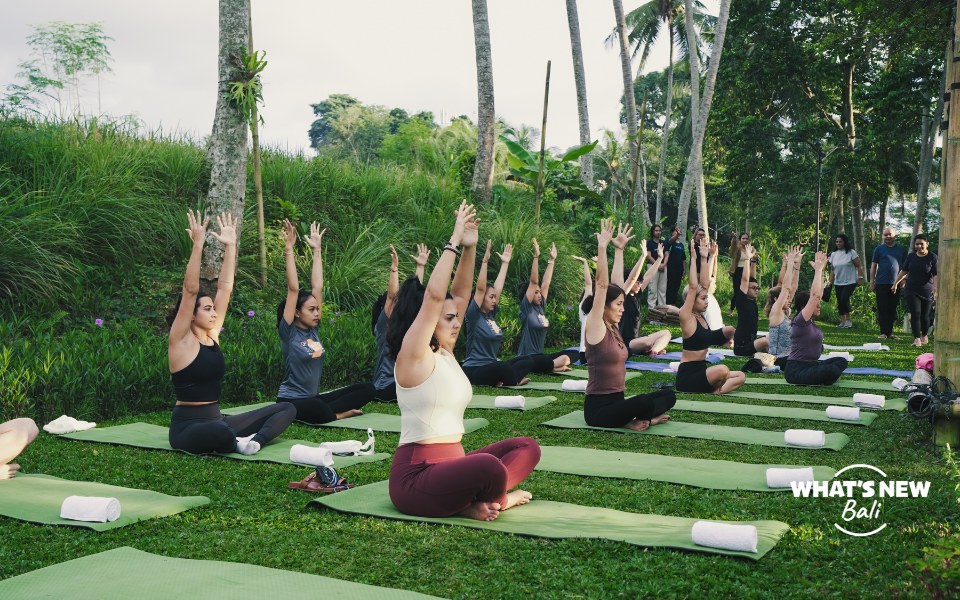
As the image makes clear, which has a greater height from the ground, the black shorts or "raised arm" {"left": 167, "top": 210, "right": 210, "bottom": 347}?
"raised arm" {"left": 167, "top": 210, "right": 210, "bottom": 347}

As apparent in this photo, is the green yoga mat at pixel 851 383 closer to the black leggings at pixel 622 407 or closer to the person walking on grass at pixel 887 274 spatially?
the black leggings at pixel 622 407

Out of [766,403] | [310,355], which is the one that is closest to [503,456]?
[310,355]

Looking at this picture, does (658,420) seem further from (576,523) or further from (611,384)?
(576,523)

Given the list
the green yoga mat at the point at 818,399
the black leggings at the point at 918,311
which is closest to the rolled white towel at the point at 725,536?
the green yoga mat at the point at 818,399

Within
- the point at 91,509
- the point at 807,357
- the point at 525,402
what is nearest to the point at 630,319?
the point at 807,357

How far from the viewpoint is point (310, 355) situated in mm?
5867

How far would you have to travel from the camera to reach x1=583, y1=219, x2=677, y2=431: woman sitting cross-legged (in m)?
5.45

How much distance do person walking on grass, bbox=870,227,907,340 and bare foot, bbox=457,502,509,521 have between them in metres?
9.63

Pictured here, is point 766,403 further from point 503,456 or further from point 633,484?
point 503,456

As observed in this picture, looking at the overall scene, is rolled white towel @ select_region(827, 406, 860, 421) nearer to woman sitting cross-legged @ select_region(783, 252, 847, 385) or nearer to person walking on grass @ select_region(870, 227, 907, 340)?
woman sitting cross-legged @ select_region(783, 252, 847, 385)

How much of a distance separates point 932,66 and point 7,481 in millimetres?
17959

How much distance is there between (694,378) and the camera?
7301mm

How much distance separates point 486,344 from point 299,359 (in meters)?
2.62

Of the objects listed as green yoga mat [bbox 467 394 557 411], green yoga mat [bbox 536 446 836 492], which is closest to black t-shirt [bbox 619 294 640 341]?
green yoga mat [bbox 467 394 557 411]
